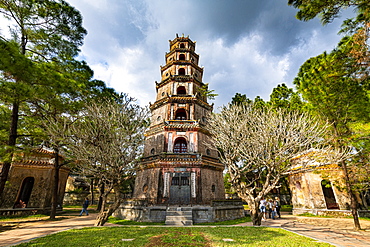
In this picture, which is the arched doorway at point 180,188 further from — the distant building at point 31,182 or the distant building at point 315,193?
the distant building at point 31,182

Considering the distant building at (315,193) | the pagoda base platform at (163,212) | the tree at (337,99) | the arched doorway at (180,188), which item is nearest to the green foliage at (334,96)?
the tree at (337,99)

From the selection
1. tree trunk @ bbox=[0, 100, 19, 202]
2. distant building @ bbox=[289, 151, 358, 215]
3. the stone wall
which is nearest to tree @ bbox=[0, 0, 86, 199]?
tree trunk @ bbox=[0, 100, 19, 202]

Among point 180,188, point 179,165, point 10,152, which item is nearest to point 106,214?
point 10,152

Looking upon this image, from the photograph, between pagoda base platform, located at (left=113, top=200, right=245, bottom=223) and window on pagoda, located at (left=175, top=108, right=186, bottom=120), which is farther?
window on pagoda, located at (left=175, top=108, right=186, bottom=120)

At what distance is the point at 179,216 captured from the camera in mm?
12609

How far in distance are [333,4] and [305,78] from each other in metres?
6.39

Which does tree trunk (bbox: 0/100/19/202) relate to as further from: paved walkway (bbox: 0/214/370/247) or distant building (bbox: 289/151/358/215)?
distant building (bbox: 289/151/358/215)

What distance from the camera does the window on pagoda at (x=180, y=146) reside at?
18438 millimetres

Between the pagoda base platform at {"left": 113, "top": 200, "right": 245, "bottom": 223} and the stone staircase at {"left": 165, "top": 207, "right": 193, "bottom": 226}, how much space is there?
1.49 feet

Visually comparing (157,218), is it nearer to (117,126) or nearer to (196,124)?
(117,126)

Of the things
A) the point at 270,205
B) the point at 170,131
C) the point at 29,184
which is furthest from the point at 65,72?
the point at 270,205

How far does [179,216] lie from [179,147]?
7.34 meters

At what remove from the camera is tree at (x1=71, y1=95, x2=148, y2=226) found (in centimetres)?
1107

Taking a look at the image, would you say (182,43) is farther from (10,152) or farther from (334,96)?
(10,152)
